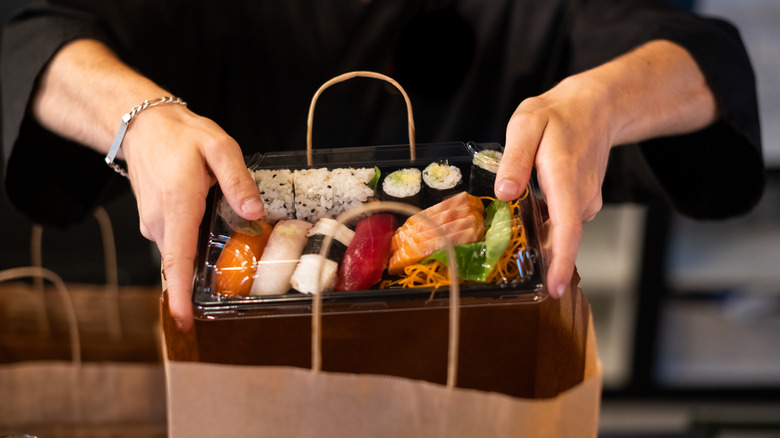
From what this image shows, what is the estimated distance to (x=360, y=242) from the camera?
22.5 inches

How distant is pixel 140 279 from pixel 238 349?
1165mm

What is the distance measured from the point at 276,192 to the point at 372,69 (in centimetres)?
30

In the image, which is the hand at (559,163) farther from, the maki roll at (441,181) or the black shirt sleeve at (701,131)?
the black shirt sleeve at (701,131)

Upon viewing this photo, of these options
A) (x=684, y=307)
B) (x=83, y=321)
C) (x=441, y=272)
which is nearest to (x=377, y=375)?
(x=441, y=272)

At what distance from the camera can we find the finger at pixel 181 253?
0.54 meters

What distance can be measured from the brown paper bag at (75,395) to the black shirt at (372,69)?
0.27 meters

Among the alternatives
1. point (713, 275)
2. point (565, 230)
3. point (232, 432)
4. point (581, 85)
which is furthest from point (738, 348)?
point (232, 432)

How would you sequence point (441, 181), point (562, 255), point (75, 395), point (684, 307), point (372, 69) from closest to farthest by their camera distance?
1. point (562, 255)
2. point (441, 181)
3. point (372, 69)
4. point (75, 395)
5. point (684, 307)

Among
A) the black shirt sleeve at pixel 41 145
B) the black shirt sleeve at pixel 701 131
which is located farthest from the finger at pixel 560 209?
the black shirt sleeve at pixel 41 145

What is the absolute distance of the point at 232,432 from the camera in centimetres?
59

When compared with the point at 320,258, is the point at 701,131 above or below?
above

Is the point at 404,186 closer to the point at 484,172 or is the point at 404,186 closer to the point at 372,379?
the point at 484,172

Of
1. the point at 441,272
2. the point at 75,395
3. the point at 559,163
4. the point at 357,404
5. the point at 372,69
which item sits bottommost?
the point at 75,395

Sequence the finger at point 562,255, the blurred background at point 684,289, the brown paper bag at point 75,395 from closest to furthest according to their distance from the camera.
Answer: the finger at point 562,255 < the brown paper bag at point 75,395 < the blurred background at point 684,289
